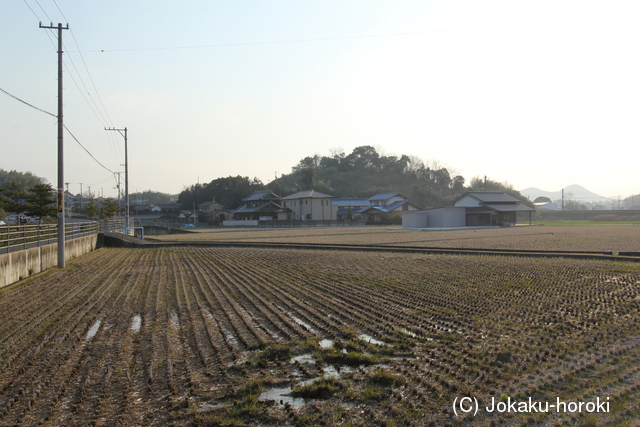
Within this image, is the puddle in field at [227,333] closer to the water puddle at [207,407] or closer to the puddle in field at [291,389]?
the puddle in field at [291,389]

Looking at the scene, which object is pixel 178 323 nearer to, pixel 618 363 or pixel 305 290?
pixel 305 290

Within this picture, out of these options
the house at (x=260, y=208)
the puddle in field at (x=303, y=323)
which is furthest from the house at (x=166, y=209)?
the puddle in field at (x=303, y=323)

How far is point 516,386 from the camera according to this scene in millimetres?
4562

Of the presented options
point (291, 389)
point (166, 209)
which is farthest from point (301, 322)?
point (166, 209)

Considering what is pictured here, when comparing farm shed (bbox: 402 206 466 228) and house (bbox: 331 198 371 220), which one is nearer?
farm shed (bbox: 402 206 466 228)

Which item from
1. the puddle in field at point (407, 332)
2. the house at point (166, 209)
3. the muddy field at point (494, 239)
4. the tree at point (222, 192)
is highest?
the tree at point (222, 192)

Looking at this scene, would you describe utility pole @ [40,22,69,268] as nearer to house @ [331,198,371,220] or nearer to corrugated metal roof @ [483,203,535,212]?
corrugated metal roof @ [483,203,535,212]

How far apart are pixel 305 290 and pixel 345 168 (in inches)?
4243

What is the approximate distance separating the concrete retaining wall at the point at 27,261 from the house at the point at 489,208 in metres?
43.6

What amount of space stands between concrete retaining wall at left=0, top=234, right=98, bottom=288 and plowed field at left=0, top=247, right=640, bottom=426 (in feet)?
1.56

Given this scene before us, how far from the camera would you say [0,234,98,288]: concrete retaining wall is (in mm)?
11180

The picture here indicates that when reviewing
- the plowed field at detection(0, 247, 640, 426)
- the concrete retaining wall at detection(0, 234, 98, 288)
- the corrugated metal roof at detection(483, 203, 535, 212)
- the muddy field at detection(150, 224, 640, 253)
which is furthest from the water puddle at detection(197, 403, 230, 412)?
the corrugated metal roof at detection(483, 203, 535, 212)

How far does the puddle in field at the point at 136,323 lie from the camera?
6951 mm

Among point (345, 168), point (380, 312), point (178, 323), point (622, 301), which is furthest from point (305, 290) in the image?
point (345, 168)
